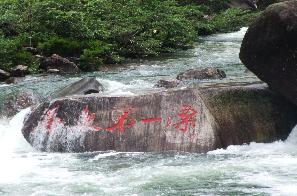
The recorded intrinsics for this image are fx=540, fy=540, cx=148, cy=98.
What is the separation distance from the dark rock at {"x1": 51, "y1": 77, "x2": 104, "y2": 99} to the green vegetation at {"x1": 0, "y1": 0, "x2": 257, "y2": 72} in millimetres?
4220

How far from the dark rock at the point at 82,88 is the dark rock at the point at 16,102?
26.4 inches

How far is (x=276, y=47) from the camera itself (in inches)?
389

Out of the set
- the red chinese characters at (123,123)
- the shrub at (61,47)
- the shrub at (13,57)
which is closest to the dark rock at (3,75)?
the shrub at (13,57)

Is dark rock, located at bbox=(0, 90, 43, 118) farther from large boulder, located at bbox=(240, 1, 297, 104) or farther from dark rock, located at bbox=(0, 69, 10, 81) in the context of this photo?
large boulder, located at bbox=(240, 1, 297, 104)

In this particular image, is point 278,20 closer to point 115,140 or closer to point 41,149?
point 115,140

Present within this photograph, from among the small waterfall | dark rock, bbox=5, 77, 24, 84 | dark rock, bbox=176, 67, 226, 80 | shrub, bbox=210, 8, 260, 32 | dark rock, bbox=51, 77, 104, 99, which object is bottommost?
shrub, bbox=210, 8, 260, 32

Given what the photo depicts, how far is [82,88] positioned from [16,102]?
66.4 inches

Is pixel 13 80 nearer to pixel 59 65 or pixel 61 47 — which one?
pixel 59 65

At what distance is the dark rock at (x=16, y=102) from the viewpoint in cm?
1286

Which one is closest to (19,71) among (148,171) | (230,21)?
(148,171)

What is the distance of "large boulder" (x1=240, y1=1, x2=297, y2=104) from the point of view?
31.8 ft

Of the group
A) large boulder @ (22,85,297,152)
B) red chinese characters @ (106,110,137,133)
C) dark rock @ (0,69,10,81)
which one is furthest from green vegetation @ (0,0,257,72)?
red chinese characters @ (106,110,137,133)

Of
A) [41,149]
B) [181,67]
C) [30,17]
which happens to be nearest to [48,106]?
[41,149]

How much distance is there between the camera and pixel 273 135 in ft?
33.2
